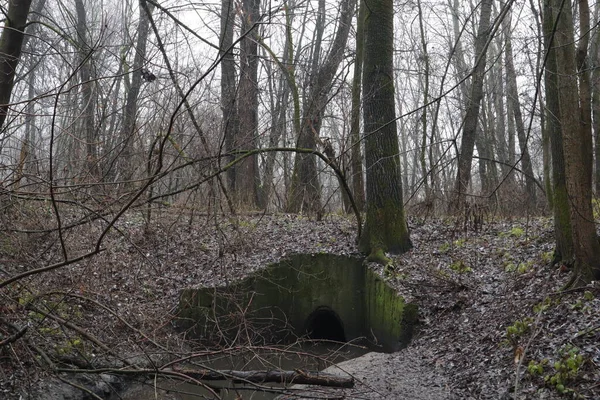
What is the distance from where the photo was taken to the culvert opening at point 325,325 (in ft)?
35.4

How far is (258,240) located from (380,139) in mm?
2960

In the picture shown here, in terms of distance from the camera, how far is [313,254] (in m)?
10.6

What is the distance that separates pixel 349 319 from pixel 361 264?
3.52ft

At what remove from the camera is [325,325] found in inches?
445

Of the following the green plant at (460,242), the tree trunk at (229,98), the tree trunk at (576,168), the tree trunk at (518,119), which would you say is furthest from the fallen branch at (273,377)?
the tree trunk at (518,119)

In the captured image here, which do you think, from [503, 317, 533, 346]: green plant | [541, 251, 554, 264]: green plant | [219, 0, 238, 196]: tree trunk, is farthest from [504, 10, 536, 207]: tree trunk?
[503, 317, 533, 346]: green plant

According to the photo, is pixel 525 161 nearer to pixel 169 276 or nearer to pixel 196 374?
pixel 169 276

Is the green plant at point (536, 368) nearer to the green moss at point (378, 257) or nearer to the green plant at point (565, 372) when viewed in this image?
the green plant at point (565, 372)

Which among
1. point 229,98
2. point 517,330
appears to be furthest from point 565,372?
point 229,98

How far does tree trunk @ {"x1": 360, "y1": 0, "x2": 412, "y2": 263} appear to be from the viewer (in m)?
10.2

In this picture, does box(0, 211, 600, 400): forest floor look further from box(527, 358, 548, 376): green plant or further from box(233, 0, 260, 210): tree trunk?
box(233, 0, 260, 210): tree trunk

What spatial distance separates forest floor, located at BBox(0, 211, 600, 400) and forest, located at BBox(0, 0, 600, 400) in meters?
0.04

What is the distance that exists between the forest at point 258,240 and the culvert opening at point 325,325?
5 centimetres

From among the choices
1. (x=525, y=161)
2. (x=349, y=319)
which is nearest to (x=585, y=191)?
(x=349, y=319)
